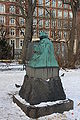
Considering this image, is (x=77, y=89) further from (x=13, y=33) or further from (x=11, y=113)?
(x=13, y=33)

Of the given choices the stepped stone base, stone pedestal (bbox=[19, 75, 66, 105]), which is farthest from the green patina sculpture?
the stepped stone base

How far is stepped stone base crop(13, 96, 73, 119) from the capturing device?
217 inches

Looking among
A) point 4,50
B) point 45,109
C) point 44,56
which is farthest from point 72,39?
point 45,109

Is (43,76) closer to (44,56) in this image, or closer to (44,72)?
(44,72)

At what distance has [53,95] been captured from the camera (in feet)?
19.6

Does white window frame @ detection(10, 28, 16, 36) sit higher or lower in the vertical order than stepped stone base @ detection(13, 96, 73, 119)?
lower

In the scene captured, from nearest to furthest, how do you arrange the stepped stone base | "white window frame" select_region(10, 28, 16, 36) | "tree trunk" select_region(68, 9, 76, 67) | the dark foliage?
the stepped stone base, "tree trunk" select_region(68, 9, 76, 67), the dark foliage, "white window frame" select_region(10, 28, 16, 36)

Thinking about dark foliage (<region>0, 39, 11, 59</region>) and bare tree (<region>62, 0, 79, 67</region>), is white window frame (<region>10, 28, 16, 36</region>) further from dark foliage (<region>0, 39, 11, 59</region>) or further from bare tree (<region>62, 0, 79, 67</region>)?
bare tree (<region>62, 0, 79, 67</region>)

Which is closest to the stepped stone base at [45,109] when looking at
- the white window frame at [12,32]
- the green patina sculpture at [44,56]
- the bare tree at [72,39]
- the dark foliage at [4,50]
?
the green patina sculpture at [44,56]

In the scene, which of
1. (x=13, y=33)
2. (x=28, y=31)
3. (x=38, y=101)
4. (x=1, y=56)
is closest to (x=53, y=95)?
(x=38, y=101)

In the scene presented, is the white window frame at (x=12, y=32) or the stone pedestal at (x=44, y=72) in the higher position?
the stone pedestal at (x=44, y=72)

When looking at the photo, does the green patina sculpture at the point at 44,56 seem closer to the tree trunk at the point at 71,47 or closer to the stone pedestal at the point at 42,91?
the stone pedestal at the point at 42,91

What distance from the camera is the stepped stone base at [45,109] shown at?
5.52m

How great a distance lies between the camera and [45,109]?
564 centimetres
